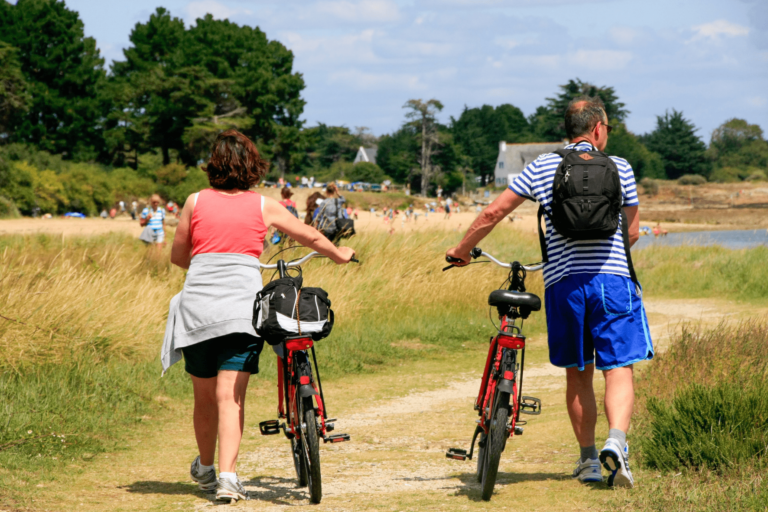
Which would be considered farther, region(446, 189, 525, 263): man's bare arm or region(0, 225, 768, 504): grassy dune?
region(0, 225, 768, 504): grassy dune

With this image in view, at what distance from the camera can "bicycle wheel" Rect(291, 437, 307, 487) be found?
396 centimetres

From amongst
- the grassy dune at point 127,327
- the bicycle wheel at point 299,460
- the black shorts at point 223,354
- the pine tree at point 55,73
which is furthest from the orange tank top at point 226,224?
the pine tree at point 55,73

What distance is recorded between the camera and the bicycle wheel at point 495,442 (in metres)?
3.70

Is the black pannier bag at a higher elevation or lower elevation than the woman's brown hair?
lower

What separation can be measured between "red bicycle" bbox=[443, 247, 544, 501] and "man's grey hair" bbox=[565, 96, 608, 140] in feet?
2.30

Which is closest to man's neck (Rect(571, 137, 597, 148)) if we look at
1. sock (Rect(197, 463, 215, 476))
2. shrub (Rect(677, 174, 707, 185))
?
sock (Rect(197, 463, 215, 476))

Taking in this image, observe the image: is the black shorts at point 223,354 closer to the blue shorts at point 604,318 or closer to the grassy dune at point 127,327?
the grassy dune at point 127,327

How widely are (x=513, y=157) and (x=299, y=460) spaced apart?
111 metres

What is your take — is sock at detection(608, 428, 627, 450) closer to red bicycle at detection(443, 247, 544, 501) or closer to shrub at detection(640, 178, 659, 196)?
red bicycle at detection(443, 247, 544, 501)

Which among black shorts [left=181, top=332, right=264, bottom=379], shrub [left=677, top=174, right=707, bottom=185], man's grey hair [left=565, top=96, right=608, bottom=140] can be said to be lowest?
black shorts [left=181, top=332, right=264, bottom=379]

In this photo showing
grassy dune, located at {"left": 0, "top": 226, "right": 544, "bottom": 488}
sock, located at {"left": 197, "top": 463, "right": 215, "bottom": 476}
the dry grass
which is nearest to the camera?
sock, located at {"left": 197, "top": 463, "right": 215, "bottom": 476}

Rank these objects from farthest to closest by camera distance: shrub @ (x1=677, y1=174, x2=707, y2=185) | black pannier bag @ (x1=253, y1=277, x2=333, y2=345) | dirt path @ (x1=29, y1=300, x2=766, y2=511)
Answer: shrub @ (x1=677, y1=174, x2=707, y2=185)
dirt path @ (x1=29, y1=300, x2=766, y2=511)
black pannier bag @ (x1=253, y1=277, x2=333, y2=345)

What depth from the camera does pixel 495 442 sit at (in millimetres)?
3691

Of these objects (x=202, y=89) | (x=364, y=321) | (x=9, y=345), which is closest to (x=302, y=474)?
(x=9, y=345)
